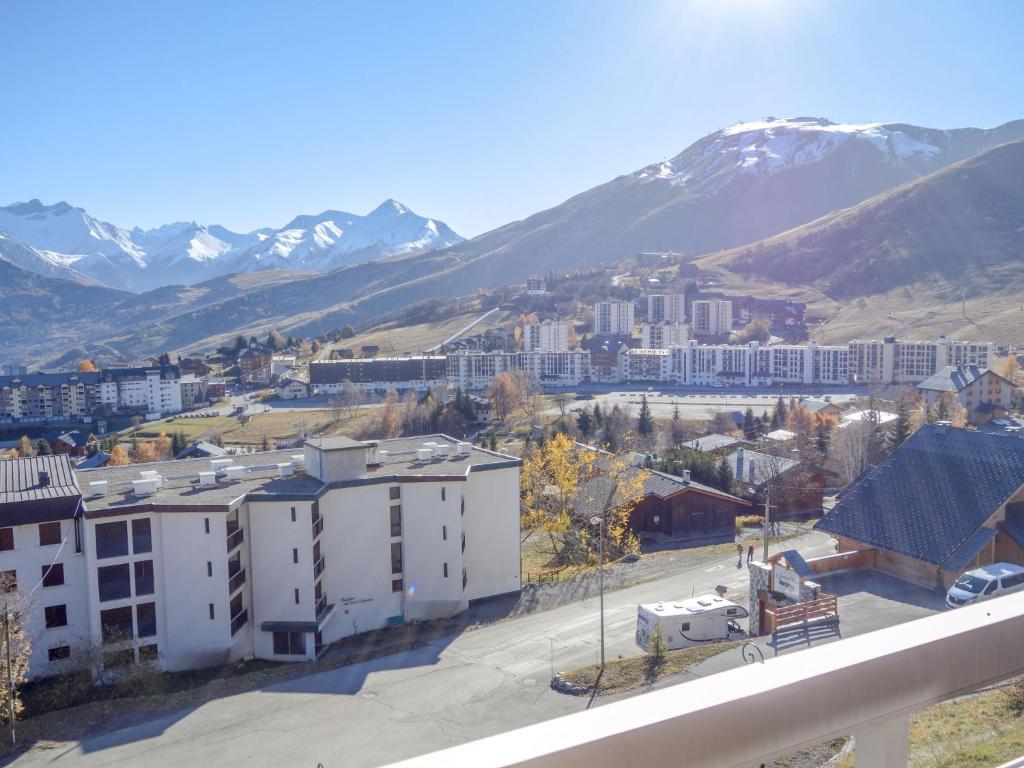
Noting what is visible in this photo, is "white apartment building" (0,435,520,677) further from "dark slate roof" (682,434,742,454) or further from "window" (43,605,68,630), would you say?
"dark slate roof" (682,434,742,454)

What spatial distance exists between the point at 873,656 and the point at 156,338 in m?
160

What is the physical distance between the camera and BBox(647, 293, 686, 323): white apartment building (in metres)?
71.2

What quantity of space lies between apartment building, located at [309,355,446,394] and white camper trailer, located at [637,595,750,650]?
140ft

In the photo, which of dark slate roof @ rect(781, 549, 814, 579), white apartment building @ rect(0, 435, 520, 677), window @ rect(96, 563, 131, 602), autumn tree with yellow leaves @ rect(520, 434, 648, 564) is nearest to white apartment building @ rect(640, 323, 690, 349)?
autumn tree with yellow leaves @ rect(520, 434, 648, 564)

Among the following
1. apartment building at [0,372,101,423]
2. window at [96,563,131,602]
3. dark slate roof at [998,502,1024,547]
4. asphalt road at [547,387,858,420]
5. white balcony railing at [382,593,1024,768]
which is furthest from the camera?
apartment building at [0,372,101,423]

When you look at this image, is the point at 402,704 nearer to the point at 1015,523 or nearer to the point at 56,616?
the point at 56,616

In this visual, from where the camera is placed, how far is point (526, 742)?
71cm

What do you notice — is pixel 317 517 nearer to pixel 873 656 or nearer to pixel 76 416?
pixel 873 656

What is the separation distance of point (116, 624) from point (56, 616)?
2.79 feet

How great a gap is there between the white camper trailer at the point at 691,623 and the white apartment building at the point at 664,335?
5006cm

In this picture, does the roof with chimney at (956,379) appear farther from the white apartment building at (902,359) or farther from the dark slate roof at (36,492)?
the dark slate roof at (36,492)

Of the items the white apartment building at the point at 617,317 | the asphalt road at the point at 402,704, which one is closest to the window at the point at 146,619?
the asphalt road at the point at 402,704

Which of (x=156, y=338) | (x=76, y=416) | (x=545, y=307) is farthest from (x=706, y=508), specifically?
(x=156, y=338)

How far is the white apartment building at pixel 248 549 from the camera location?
11.7 meters
